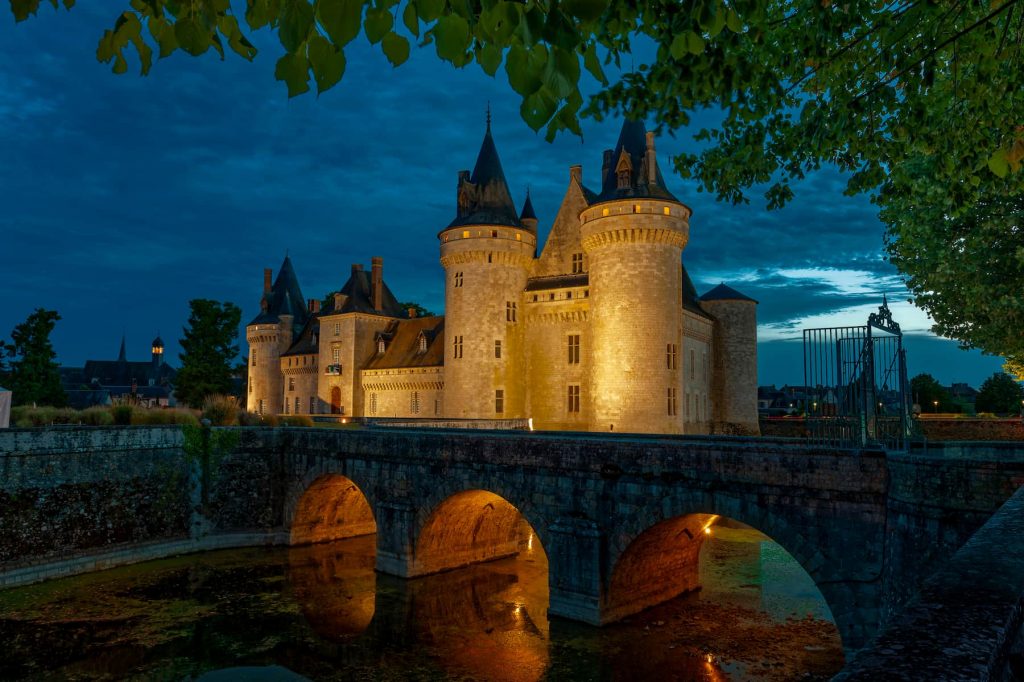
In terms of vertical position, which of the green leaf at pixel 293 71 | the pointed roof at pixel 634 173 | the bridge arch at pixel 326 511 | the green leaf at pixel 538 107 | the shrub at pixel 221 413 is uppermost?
the pointed roof at pixel 634 173

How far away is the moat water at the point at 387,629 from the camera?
12492mm

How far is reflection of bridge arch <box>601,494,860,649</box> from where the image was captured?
11195 millimetres

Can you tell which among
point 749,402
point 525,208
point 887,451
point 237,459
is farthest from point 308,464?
point 749,402

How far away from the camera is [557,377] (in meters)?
34.3

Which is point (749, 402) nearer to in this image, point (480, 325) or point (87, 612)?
point (480, 325)

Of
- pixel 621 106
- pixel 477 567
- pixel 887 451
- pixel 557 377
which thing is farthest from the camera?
pixel 557 377

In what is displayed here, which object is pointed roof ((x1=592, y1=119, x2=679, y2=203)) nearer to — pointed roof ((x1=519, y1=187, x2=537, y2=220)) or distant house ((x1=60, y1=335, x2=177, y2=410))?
pointed roof ((x1=519, y1=187, x2=537, y2=220))

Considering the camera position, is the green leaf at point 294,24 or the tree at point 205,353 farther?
the tree at point 205,353

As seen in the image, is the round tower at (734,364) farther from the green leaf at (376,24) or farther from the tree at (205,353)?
the green leaf at (376,24)

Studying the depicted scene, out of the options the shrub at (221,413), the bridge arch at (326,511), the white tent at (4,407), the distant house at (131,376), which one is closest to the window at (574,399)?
the bridge arch at (326,511)

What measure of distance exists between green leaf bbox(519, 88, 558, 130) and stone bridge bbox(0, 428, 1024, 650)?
28.7ft

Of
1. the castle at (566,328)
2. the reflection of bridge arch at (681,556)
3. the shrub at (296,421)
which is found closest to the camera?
the reflection of bridge arch at (681,556)

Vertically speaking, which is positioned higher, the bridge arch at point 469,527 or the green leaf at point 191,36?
the green leaf at point 191,36

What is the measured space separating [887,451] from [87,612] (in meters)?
17.1
